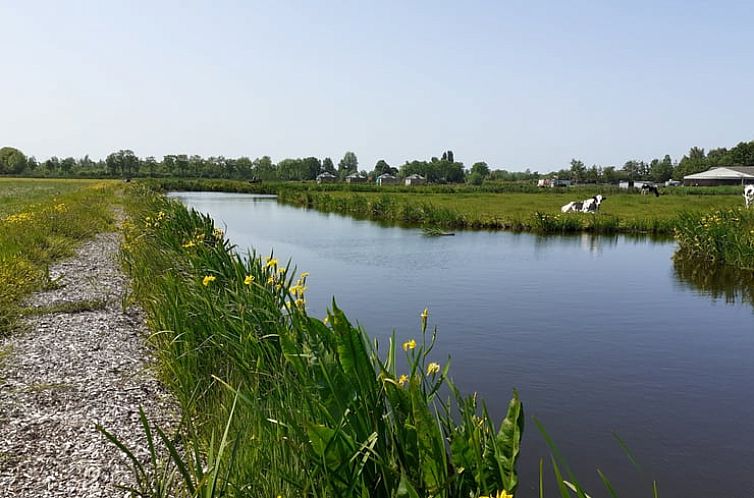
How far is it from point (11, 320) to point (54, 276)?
310cm

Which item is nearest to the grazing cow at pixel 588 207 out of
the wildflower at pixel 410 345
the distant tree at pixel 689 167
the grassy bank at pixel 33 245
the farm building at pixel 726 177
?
the grassy bank at pixel 33 245

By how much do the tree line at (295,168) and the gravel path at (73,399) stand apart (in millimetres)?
96936

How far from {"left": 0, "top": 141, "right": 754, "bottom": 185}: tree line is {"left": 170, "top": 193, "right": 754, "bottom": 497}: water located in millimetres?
90844

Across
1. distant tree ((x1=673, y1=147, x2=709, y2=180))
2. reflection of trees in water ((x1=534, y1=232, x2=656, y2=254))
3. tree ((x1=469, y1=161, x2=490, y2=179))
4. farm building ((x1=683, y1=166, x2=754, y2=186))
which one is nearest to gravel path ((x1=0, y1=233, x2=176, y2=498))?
reflection of trees in water ((x1=534, y1=232, x2=656, y2=254))

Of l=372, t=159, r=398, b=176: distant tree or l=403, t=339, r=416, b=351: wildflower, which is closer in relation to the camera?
l=403, t=339, r=416, b=351: wildflower

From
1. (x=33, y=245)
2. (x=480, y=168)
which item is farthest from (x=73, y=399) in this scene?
(x=480, y=168)

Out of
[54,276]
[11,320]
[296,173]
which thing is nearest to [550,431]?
[11,320]

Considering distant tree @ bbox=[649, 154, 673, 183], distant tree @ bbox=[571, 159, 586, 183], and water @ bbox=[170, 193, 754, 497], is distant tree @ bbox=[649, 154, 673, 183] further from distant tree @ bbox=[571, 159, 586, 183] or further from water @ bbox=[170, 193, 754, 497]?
water @ bbox=[170, 193, 754, 497]

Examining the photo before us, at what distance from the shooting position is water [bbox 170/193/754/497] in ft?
16.9

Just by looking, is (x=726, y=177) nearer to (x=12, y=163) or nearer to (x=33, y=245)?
(x=33, y=245)

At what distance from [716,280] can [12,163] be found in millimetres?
122487

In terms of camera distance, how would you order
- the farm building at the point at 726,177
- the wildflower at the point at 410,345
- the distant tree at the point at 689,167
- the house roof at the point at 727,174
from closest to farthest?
the wildflower at the point at 410,345 → the farm building at the point at 726,177 → the house roof at the point at 727,174 → the distant tree at the point at 689,167

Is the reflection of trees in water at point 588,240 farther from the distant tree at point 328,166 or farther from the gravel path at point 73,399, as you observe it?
the distant tree at point 328,166

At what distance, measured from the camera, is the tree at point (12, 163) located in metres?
109
